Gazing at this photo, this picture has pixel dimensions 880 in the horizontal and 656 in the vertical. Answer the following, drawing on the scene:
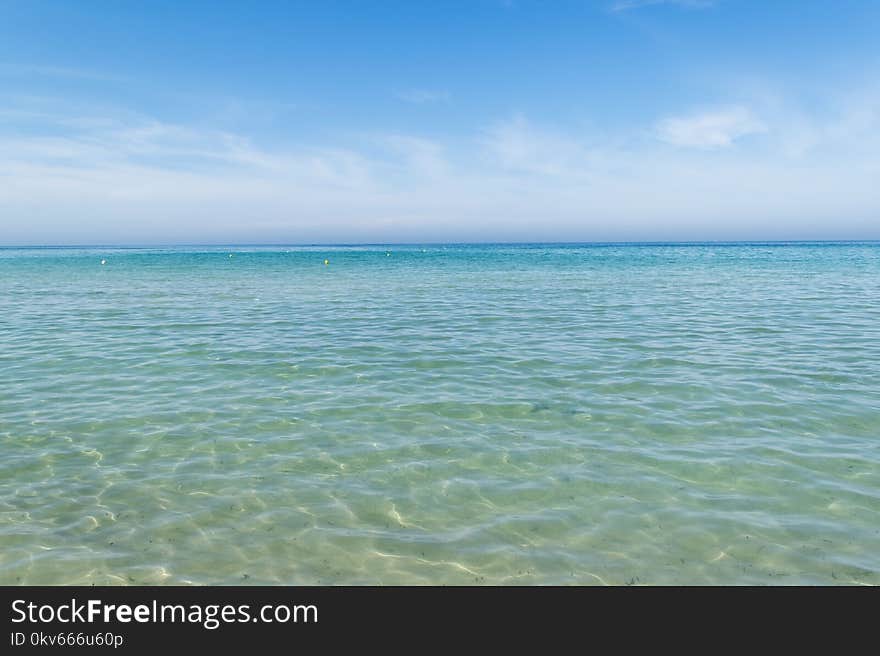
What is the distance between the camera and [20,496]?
695 centimetres

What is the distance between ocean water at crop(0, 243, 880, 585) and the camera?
5648 millimetres

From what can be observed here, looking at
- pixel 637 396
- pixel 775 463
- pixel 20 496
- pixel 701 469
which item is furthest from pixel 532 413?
pixel 20 496

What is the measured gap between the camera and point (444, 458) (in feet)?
26.5

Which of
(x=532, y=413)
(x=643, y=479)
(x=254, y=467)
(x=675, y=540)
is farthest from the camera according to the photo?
(x=532, y=413)

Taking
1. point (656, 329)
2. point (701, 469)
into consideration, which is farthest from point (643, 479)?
point (656, 329)

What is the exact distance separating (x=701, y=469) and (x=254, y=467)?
613 cm

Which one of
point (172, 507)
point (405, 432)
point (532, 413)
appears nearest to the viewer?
point (172, 507)

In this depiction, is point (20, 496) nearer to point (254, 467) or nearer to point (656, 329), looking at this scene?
point (254, 467)

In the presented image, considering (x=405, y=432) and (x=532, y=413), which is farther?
(x=532, y=413)

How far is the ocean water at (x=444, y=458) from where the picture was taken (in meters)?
5.65

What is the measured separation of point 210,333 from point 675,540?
16.0m
